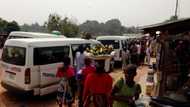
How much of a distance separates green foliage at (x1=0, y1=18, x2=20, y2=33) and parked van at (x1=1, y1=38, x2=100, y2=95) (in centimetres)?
3613

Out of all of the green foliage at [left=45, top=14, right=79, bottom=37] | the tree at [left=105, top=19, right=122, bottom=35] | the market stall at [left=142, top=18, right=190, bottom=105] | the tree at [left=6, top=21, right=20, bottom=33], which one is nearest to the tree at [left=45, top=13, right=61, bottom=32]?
the green foliage at [left=45, top=14, right=79, bottom=37]

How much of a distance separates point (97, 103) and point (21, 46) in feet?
13.1

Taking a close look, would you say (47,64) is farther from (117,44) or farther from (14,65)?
(117,44)

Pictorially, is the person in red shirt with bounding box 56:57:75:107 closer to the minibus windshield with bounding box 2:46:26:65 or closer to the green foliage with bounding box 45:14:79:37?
the minibus windshield with bounding box 2:46:26:65

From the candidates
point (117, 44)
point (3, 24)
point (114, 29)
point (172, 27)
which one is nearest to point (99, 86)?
point (172, 27)

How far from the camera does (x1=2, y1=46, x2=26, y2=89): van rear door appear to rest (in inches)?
350

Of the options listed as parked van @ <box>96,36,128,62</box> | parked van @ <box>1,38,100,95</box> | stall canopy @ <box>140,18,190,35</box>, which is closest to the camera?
stall canopy @ <box>140,18,190,35</box>

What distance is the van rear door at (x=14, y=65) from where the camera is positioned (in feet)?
29.2

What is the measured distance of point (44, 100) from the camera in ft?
32.2

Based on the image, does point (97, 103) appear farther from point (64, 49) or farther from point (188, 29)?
point (64, 49)

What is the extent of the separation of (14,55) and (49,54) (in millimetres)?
1067

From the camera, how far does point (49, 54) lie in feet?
31.7

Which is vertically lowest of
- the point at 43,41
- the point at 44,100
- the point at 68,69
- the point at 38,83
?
the point at 44,100

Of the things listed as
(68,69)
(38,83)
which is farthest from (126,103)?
(38,83)
